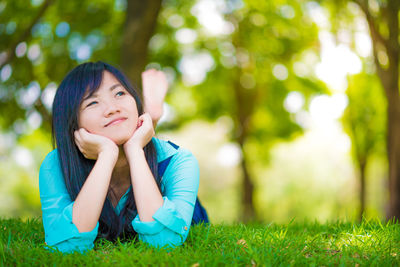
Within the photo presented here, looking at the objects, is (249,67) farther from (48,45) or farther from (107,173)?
(107,173)

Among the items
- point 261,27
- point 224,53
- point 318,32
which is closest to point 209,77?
point 224,53

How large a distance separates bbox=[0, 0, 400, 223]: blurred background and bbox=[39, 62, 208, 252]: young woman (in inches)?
176

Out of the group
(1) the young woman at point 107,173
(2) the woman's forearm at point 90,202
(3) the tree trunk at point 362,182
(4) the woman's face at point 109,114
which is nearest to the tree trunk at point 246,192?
(3) the tree trunk at point 362,182

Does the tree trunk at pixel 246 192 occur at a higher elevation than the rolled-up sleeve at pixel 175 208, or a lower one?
lower

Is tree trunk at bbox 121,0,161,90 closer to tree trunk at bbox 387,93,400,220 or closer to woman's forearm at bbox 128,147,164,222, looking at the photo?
tree trunk at bbox 387,93,400,220

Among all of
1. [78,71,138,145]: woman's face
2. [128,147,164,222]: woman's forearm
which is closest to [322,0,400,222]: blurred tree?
[78,71,138,145]: woman's face

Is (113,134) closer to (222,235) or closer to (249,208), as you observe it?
(222,235)

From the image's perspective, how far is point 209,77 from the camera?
14.0 meters

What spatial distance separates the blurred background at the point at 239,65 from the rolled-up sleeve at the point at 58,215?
4695 millimetres

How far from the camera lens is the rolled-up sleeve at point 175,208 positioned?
2561 mm

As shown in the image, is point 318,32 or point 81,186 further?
point 318,32

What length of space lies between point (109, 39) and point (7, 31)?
257cm

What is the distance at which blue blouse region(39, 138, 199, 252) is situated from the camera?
254cm

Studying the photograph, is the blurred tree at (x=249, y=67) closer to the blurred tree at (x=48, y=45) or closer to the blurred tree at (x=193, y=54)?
the blurred tree at (x=193, y=54)
